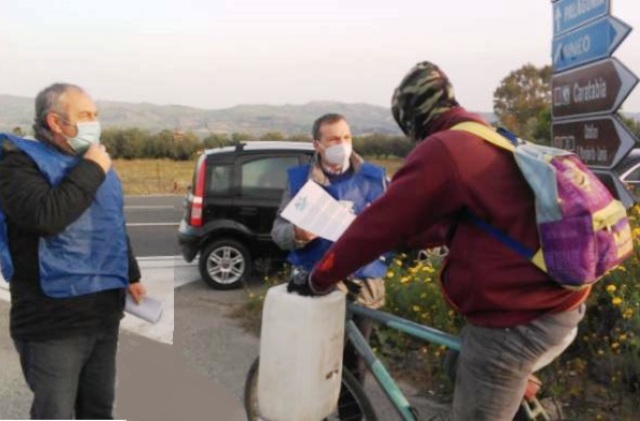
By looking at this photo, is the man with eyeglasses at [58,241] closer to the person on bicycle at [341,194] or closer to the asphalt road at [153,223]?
the person on bicycle at [341,194]

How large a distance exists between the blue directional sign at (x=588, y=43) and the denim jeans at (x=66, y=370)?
3896 mm

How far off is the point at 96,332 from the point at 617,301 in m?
2.84

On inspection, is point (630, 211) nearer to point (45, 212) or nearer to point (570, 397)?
point (570, 397)

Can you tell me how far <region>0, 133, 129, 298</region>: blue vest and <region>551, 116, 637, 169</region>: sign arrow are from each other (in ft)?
11.7

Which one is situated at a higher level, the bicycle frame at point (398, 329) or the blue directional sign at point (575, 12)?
the blue directional sign at point (575, 12)

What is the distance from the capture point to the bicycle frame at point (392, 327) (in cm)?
291

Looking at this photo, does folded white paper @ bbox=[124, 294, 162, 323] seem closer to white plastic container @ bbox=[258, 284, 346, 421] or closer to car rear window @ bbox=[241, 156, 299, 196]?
white plastic container @ bbox=[258, 284, 346, 421]

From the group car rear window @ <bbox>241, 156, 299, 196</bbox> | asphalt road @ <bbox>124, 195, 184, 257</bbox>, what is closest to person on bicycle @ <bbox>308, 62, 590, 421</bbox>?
car rear window @ <bbox>241, 156, 299, 196</bbox>

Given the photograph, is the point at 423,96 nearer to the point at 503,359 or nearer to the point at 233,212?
the point at 503,359

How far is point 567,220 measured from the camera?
7.01 ft

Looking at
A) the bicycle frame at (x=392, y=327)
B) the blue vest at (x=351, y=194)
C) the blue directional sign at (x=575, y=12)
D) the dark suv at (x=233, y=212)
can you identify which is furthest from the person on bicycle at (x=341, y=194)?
the dark suv at (x=233, y=212)

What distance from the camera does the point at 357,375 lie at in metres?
3.48

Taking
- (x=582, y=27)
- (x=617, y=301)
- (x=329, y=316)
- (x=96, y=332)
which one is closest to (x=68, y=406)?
(x=96, y=332)

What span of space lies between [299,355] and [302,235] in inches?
27.6
